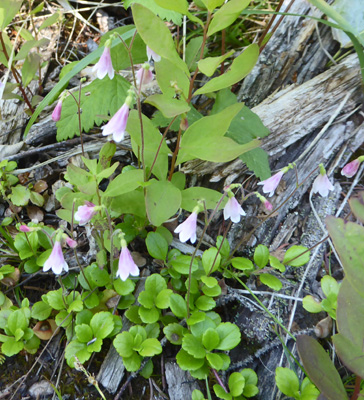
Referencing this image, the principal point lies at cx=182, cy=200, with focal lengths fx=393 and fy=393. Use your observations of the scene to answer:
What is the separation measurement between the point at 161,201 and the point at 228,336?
740 mm

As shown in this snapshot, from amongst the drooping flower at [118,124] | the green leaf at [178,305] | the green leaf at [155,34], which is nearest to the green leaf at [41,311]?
the green leaf at [178,305]

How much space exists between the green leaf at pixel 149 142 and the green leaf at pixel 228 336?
857 millimetres

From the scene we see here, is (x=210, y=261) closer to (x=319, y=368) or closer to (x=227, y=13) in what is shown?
(x=319, y=368)

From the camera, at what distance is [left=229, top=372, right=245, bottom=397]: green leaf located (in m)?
1.79

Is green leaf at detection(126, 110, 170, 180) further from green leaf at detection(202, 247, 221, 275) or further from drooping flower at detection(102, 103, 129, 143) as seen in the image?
green leaf at detection(202, 247, 221, 275)

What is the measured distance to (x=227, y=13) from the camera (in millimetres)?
1752

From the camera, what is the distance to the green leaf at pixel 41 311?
2.09m

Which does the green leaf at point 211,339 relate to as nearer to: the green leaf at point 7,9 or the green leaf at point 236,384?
the green leaf at point 236,384

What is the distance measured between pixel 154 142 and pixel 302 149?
1.15 m

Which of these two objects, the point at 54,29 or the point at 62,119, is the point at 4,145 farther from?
the point at 54,29

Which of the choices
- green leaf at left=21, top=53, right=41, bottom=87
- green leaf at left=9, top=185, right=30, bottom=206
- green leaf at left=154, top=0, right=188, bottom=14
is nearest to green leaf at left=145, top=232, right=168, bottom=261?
green leaf at left=9, top=185, right=30, bottom=206

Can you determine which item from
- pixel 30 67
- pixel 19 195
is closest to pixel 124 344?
pixel 19 195

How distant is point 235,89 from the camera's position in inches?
114

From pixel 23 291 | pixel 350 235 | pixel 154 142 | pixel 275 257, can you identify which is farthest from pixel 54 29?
pixel 350 235
